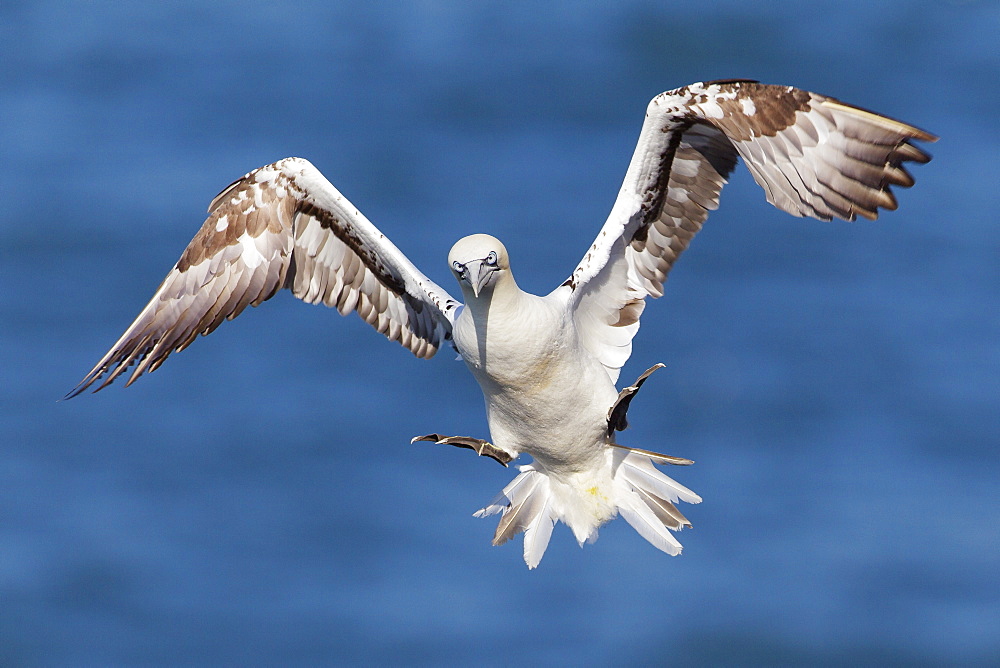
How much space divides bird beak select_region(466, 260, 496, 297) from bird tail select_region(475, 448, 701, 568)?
89.3 inches

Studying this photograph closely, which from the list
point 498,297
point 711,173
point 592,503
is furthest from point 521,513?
point 711,173

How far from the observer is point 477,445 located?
1035 cm

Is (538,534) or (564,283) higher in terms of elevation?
(564,283)

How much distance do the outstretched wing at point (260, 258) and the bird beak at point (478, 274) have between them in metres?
1.14

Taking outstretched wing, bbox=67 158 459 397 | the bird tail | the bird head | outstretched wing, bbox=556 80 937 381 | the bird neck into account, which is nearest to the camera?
outstretched wing, bbox=556 80 937 381

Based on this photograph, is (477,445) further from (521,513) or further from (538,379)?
(521,513)

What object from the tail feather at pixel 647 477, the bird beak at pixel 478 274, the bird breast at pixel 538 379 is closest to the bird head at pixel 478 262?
the bird beak at pixel 478 274

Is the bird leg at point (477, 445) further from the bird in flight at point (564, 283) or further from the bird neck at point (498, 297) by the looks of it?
the bird neck at point (498, 297)

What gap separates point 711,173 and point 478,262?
2.13 metres

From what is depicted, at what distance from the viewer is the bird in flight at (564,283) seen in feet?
30.7

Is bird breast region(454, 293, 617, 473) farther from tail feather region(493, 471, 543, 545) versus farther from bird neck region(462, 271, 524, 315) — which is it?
tail feather region(493, 471, 543, 545)

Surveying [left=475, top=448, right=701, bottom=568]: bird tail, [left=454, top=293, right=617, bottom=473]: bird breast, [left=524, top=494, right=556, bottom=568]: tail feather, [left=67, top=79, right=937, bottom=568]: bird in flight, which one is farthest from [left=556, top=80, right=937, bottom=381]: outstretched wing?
[left=524, top=494, right=556, bottom=568]: tail feather

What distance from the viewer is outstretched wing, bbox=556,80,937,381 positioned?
9094 mm

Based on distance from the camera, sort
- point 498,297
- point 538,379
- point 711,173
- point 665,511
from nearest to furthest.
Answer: point 498,297
point 538,379
point 711,173
point 665,511
